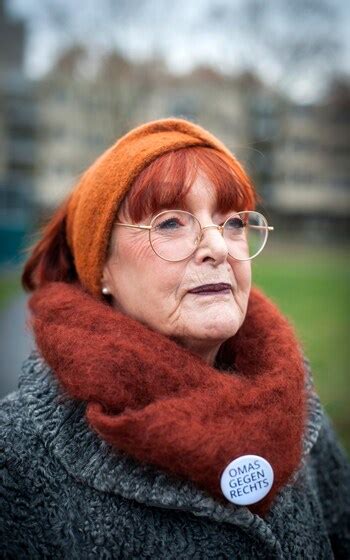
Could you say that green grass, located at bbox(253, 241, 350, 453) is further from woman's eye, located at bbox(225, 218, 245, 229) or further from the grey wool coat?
the grey wool coat

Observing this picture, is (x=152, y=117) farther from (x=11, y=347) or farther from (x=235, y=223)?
(x=235, y=223)

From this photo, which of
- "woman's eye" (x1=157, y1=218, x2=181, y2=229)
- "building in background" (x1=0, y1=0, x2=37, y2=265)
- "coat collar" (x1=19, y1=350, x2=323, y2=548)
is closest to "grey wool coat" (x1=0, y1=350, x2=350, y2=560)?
"coat collar" (x1=19, y1=350, x2=323, y2=548)

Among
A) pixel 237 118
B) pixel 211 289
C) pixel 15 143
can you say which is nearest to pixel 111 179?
pixel 211 289

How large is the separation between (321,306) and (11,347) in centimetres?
995

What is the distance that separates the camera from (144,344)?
6.07 ft

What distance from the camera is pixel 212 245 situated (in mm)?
1916

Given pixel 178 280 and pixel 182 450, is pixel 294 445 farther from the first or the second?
pixel 178 280

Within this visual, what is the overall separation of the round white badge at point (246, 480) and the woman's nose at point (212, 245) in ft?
2.14

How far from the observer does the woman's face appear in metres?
1.91

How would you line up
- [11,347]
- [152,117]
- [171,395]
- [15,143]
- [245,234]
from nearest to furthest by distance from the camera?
[171,395] < [245,234] < [11,347] < [152,117] < [15,143]

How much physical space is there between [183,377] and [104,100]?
24.9 metres

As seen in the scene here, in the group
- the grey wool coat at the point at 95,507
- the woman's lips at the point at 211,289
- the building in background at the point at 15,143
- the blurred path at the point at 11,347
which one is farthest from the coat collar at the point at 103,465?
the blurred path at the point at 11,347

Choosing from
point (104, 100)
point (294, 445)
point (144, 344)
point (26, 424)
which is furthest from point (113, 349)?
point (104, 100)

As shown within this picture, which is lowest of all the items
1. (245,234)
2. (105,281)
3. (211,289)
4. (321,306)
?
(321,306)
